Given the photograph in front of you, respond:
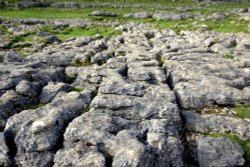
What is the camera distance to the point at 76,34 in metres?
59.2

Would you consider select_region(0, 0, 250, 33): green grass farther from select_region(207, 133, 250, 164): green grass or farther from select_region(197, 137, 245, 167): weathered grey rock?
select_region(197, 137, 245, 167): weathered grey rock

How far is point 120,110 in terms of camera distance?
21.1 meters

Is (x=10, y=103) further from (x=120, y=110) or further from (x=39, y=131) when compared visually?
(x=120, y=110)

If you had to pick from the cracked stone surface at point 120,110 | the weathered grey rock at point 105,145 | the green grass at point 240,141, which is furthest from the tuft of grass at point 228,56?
the weathered grey rock at point 105,145

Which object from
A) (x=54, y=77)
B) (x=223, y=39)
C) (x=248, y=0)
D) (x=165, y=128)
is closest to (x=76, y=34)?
(x=223, y=39)

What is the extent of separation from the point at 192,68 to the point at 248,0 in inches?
4326

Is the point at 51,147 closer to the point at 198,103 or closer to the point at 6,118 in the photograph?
the point at 6,118

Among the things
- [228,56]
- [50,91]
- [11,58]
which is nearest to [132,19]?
[228,56]

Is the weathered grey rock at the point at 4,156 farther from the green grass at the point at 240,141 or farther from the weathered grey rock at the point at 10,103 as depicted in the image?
the green grass at the point at 240,141

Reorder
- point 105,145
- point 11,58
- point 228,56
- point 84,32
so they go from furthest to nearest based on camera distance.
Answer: point 84,32
point 228,56
point 11,58
point 105,145

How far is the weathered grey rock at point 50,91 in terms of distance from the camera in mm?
23925

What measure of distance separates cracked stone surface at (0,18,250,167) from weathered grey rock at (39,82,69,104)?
1cm

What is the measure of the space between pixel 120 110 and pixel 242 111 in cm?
858

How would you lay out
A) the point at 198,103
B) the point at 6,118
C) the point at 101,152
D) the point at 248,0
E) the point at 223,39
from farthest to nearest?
the point at 248,0 → the point at 223,39 → the point at 198,103 → the point at 6,118 → the point at 101,152
